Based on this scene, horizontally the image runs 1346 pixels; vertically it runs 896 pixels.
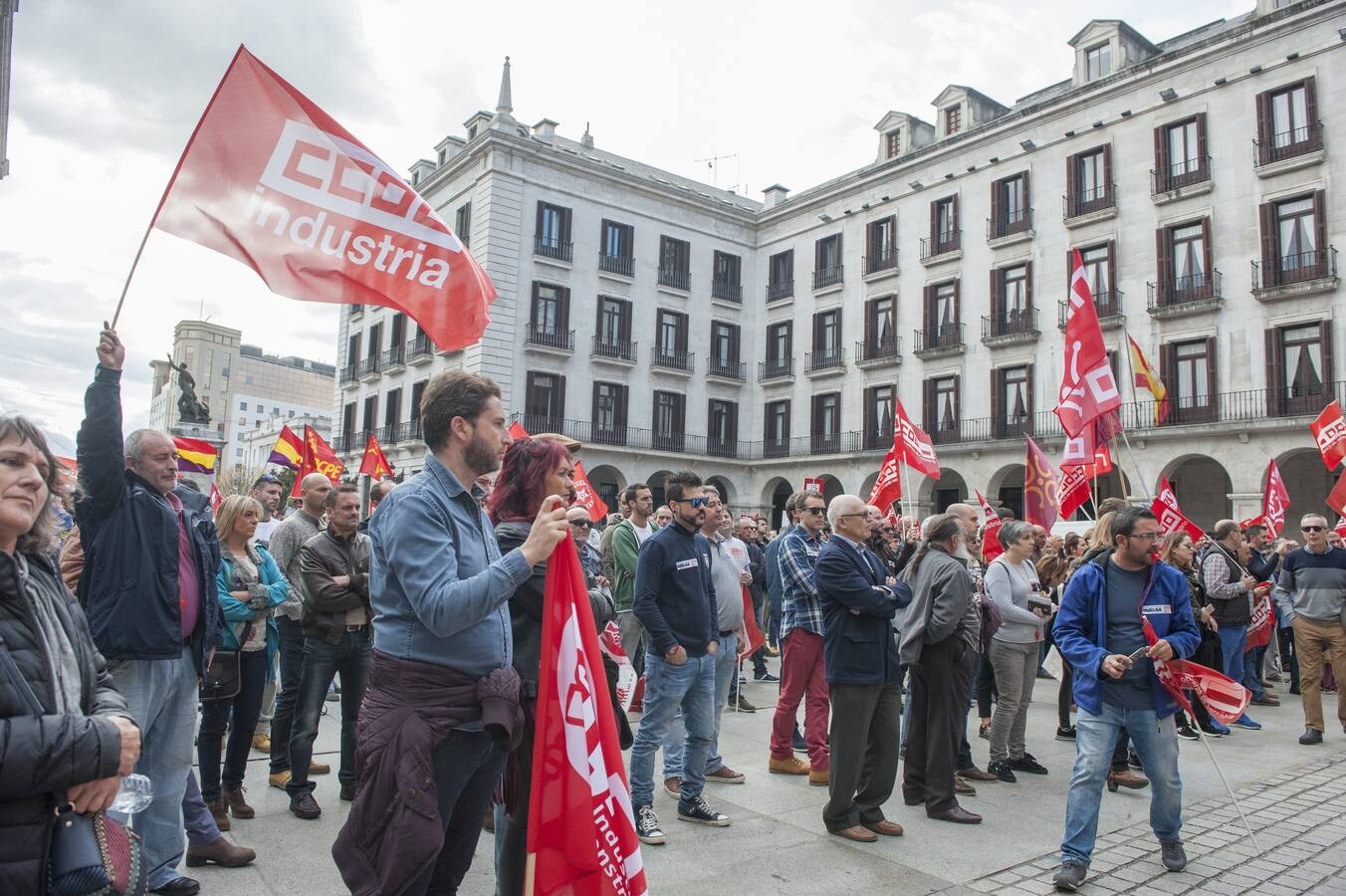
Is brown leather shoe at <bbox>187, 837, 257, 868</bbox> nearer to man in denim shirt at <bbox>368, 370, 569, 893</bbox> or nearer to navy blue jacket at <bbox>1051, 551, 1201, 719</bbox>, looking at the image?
man in denim shirt at <bbox>368, 370, 569, 893</bbox>

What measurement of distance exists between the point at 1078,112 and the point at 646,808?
28.6 meters

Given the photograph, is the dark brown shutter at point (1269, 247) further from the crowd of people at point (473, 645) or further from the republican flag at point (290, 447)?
the republican flag at point (290, 447)

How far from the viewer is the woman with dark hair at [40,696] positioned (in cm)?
203

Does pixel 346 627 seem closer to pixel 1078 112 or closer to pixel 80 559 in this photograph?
pixel 80 559

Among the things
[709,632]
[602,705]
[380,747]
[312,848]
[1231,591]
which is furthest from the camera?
[1231,591]

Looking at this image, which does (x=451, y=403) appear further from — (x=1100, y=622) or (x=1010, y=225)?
(x=1010, y=225)

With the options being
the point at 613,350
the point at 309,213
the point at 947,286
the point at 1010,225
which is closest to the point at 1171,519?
the point at 309,213

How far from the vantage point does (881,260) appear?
33.5 metres

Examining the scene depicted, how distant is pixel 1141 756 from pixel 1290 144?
80.4 feet

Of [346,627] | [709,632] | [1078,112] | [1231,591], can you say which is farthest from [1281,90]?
[346,627]

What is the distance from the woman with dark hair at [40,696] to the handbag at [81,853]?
0.01m

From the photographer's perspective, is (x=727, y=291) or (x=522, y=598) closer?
(x=522, y=598)

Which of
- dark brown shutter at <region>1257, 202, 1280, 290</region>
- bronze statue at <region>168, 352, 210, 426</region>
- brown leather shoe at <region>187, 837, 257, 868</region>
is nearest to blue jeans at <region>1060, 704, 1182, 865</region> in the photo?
brown leather shoe at <region>187, 837, 257, 868</region>

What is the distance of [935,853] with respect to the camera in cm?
525
